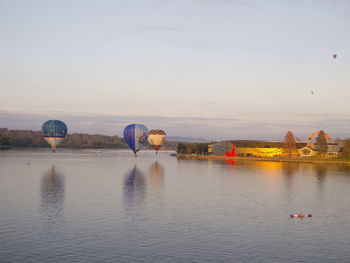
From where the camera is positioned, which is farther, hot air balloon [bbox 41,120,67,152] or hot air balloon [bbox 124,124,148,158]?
hot air balloon [bbox 41,120,67,152]

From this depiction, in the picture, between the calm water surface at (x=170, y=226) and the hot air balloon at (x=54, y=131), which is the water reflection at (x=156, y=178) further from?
the hot air balloon at (x=54, y=131)

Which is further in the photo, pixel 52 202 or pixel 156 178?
pixel 156 178

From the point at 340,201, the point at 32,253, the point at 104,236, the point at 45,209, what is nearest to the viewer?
the point at 32,253

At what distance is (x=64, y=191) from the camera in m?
Answer: 66.7

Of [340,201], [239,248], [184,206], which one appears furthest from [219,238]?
[340,201]

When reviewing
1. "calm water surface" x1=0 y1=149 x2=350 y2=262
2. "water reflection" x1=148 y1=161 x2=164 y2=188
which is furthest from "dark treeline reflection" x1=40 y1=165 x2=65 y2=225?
"water reflection" x1=148 y1=161 x2=164 y2=188

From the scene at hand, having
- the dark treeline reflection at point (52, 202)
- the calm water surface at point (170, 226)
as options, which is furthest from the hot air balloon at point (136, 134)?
the calm water surface at point (170, 226)

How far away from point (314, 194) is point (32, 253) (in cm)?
5088

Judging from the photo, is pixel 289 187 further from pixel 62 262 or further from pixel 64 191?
pixel 62 262

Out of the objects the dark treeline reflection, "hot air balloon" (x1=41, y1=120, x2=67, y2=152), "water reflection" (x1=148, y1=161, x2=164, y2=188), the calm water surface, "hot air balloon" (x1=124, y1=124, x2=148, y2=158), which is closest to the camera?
the calm water surface

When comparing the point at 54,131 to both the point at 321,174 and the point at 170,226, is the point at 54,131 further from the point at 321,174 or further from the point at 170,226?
the point at 170,226

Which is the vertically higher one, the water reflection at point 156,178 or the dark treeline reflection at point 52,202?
the dark treeline reflection at point 52,202

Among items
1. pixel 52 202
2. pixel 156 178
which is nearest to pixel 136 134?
pixel 156 178

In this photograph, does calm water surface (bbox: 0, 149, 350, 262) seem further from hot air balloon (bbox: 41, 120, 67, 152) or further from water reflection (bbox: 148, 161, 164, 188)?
hot air balloon (bbox: 41, 120, 67, 152)
